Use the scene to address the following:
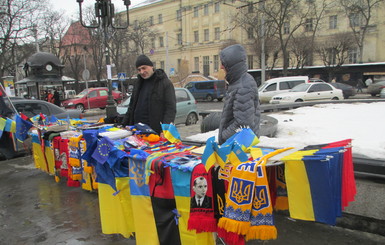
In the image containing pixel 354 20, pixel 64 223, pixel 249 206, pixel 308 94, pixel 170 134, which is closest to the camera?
pixel 249 206

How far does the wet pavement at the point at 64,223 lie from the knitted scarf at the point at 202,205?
4.27ft

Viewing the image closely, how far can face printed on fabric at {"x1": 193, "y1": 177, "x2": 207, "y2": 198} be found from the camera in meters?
2.29

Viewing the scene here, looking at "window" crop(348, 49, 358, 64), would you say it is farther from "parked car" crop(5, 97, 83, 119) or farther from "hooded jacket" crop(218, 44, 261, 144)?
"hooded jacket" crop(218, 44, 261, 144)

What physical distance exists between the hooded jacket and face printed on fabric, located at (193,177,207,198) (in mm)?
748

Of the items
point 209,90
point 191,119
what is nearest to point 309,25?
point 209,90

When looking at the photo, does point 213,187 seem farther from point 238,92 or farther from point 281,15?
point 281,15

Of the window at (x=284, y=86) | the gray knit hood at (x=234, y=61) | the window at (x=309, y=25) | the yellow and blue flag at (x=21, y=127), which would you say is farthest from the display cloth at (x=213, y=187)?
the window at (x=309, y=25)

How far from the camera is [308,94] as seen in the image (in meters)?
16.4

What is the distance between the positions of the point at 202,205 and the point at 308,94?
15506mm

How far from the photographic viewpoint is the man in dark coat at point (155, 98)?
405cm

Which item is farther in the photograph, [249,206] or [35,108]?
[35,108]

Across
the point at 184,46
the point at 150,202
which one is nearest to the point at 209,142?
the point at 150,202

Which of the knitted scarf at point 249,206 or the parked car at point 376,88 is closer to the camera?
the knitted scarf at point 249,206

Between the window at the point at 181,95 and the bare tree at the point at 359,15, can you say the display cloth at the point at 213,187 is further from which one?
the bare tree at the point at 359,15
